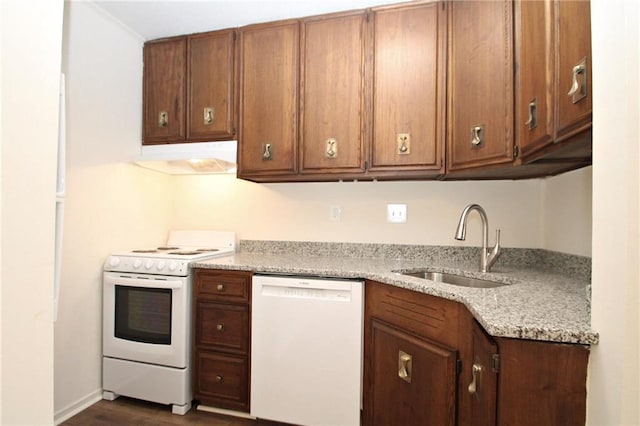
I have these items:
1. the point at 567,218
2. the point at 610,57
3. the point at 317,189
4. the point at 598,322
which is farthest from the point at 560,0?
the point at 317,189

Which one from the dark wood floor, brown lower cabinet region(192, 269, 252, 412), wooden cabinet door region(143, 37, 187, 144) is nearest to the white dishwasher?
brown lower cabinet region(192, 269, 252, 412)

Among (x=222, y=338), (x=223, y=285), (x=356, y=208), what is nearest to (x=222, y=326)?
(x=222, y=338)

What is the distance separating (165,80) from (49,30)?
6.16ft

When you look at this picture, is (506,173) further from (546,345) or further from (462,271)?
(546,345)

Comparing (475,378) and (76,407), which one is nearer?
(475,378)

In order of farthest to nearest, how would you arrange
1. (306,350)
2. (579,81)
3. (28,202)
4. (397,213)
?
1. (397,213)
2. (306,350)
3. (579,81)
4. (28,202)

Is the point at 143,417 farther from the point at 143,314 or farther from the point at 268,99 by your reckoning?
the point at 268,99

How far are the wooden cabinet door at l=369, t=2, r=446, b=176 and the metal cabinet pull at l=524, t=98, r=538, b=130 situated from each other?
25.3 inches

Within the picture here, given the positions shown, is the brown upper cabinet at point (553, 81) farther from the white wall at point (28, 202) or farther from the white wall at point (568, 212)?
the white wall at point (28, 202)

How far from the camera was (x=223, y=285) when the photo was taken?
1941mm

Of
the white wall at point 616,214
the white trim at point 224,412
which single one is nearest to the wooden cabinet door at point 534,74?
the white wall at point 616,214

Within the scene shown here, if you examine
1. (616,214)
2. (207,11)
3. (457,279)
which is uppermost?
(207,11)

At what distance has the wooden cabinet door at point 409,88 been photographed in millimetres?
1894

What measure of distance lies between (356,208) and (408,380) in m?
1.20
